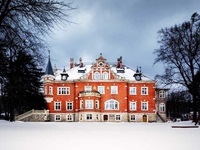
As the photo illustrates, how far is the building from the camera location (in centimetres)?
5588

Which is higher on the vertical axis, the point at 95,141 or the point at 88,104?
the point at 88,104

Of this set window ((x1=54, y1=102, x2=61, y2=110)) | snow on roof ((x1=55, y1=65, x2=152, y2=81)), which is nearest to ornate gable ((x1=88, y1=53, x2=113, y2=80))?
snow on roof ((x1=55, y1=65, x2=152, y2=81))

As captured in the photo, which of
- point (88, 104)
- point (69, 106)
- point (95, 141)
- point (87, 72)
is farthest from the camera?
point (87, 72)

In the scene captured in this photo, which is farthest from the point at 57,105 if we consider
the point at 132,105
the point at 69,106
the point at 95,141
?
the point at 95,141

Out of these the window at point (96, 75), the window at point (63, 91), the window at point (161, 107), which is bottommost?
the window at point (161, 107)

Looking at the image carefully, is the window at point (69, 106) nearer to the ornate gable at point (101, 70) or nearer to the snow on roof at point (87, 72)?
the snow on roof at point (87, 72)

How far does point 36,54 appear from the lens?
1817cm

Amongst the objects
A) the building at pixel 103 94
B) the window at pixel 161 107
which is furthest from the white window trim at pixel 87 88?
the window at pixel 161 107

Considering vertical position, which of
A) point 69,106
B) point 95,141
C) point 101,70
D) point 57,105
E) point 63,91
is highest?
point 101,70

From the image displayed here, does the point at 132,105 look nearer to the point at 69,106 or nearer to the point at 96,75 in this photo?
the point at 96,75

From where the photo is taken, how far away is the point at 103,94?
56.3 metres

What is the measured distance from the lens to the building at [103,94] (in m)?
55.9

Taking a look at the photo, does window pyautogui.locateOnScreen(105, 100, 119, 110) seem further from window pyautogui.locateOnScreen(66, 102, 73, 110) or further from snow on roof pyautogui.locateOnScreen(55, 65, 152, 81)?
window pyautogui.locateOnScreen(66, 102, 73, 110)

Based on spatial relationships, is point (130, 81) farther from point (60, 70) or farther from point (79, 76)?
point (60, 70)
